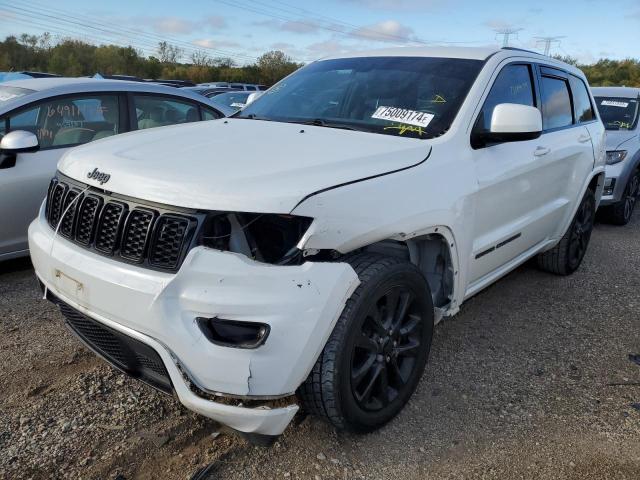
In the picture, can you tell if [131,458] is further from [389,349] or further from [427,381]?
[427,381]

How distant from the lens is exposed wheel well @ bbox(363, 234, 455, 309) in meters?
2.84

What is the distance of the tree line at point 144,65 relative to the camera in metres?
45.4

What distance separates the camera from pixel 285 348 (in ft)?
6.56

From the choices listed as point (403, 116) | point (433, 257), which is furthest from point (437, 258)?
point (403, 116)

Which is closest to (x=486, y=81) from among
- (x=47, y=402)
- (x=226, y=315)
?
(x=226, y=315)

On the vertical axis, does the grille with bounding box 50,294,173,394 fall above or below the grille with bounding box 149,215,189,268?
below

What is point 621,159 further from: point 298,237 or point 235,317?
point 235,317

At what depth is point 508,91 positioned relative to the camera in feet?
11.4

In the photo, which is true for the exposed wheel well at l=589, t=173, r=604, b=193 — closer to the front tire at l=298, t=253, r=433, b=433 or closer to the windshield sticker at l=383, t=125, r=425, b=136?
the windshield sticker at l=383, t=125, r=425, b=136

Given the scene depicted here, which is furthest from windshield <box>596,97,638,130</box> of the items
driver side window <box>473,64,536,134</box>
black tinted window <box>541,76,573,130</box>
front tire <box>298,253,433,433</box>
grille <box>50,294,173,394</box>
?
grille <box>50,294,173,394</box>

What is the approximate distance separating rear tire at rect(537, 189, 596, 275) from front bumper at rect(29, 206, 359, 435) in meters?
3.24

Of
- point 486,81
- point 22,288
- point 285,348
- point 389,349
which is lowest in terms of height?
point 22,288

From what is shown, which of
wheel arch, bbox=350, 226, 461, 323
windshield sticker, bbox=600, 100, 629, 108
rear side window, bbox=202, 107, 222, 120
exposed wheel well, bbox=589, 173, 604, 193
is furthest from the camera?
windshield sticker, bbox=600, 100, 629, 108

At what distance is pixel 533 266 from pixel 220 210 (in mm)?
3878
